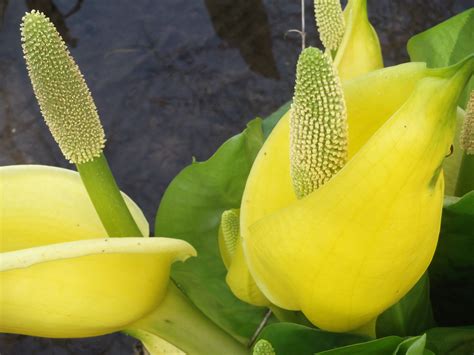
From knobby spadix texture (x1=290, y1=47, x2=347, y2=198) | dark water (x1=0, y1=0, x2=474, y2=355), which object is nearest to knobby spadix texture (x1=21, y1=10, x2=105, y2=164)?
knobby spadix texture (x1=290, y1=47, x2=347, y2=198)

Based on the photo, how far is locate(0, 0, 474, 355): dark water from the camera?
1068mm

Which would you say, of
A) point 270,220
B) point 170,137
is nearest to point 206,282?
point 270,220

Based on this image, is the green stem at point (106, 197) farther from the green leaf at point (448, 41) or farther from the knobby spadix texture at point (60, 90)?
the green leaf at point (448, 41)

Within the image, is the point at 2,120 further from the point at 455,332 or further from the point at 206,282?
the point at 455,332

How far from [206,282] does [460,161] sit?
19 centimetres

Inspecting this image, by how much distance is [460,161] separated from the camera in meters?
0.45

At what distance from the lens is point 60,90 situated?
0.35 meters

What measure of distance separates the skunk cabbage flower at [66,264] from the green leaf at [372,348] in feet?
0.31

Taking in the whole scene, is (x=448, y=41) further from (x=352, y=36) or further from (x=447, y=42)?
(x=352, y=36)

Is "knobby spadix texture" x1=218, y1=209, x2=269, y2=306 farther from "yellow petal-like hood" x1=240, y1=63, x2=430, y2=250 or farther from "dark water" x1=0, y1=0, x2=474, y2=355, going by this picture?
"dark water" x1=0, y1=0, x2=474, y2=355

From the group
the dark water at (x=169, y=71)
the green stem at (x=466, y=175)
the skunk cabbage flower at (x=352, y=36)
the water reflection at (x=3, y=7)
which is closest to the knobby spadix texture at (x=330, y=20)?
the skunk cabbage flower at (x=352, y=36)

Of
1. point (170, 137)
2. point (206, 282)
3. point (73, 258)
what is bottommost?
point (170, 137)

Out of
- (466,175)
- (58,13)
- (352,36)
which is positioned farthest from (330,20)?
(58,13)

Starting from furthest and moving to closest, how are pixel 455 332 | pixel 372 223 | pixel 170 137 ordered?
pixel 170 137 → pixel 455 332 → pixel 372 223
